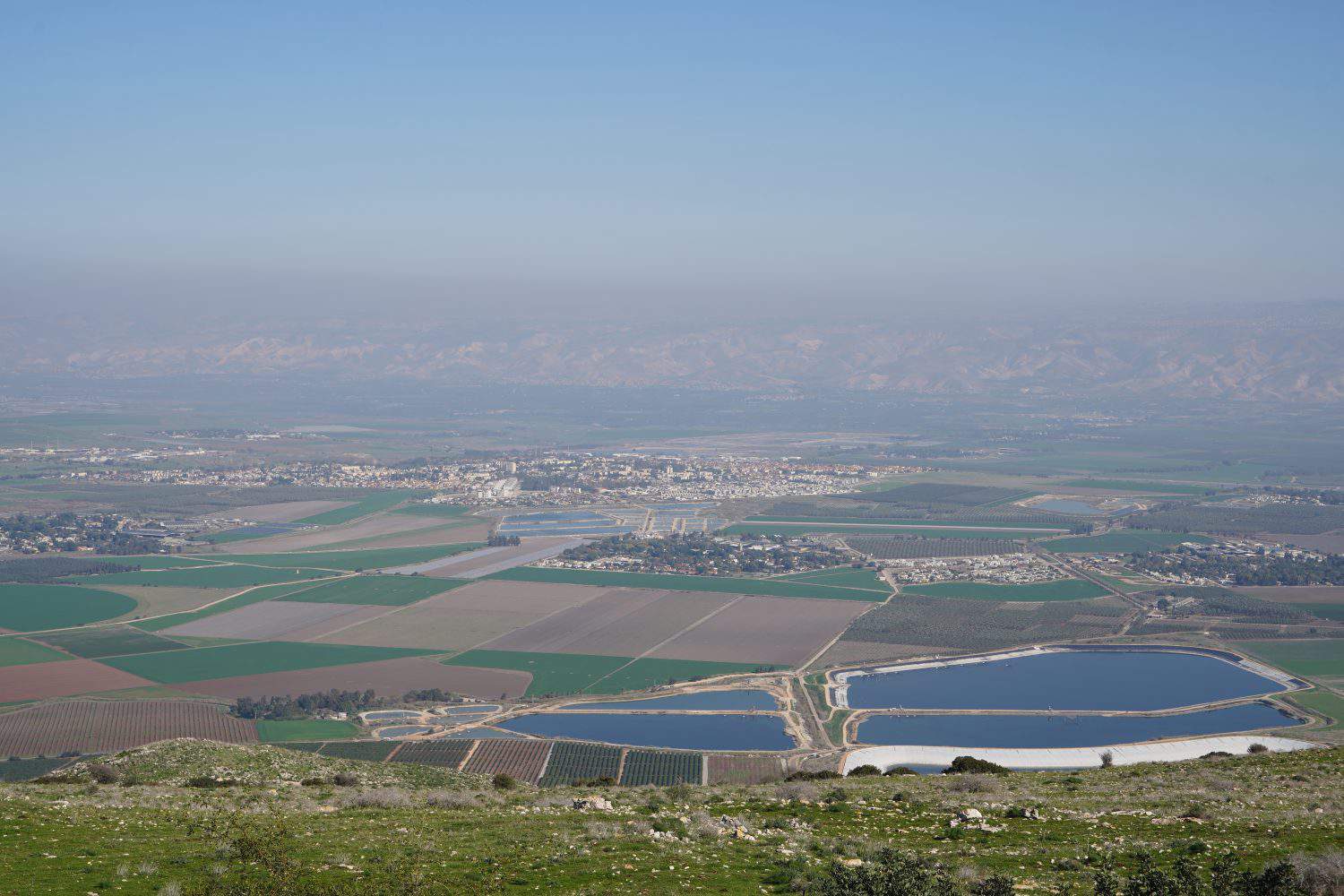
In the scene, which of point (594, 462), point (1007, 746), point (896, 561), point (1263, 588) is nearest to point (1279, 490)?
point (1263, 588)

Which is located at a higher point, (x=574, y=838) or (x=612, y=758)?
(x=574, y=838)

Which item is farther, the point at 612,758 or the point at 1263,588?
the point at 1263,588

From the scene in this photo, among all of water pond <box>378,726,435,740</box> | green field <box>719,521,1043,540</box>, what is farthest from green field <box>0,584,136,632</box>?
green field <box>719,521,1043,540</box>

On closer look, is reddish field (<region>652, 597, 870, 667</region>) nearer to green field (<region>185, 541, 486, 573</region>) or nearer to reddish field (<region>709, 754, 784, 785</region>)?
reddish field (<region>709, 754, 784, 785</region>)

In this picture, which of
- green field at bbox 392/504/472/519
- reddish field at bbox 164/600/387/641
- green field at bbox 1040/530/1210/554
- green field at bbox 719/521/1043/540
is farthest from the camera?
green field at bbox 392/504/472/519

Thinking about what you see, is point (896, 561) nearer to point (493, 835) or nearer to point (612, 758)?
point (612, 758)

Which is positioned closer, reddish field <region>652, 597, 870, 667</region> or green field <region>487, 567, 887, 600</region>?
reddish field <region>652, 597, 870, 667</region>

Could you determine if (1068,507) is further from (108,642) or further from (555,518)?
(108,642)
